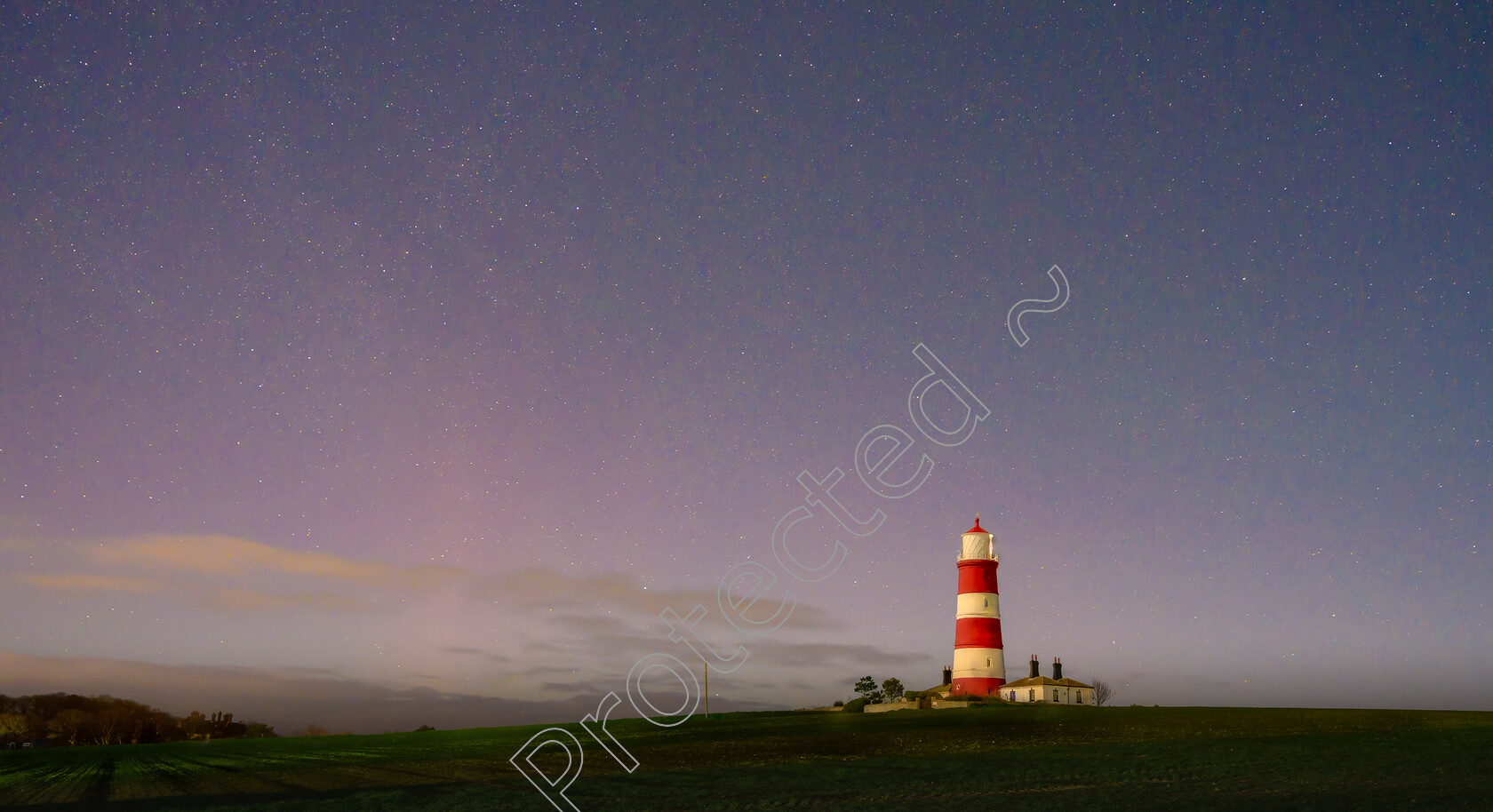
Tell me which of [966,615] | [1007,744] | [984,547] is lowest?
[1007,744]

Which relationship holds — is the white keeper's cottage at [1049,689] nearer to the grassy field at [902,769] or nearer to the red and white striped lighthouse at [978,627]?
the red and white striped lighthouse at [978,627]

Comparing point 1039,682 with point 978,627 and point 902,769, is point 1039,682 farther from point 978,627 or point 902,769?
point 902,769

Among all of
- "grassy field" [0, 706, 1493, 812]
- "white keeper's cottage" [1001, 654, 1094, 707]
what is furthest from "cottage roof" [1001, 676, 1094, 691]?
"grassy field" [0, 706, 1493, 812]

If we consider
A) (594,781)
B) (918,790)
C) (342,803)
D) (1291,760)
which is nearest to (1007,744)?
(1291,760)

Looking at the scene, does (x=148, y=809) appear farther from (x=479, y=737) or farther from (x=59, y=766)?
(x=479, y=737)

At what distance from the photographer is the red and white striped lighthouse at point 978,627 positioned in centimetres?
6719

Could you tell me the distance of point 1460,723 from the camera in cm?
3856

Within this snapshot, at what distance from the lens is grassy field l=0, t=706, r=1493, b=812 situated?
23.3m

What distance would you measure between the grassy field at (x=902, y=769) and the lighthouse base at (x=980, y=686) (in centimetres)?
1489

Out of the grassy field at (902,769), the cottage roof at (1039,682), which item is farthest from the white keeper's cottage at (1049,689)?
the grassy field at (902,769)

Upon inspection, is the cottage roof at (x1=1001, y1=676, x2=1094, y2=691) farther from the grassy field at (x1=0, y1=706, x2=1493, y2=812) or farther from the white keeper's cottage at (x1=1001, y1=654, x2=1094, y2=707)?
the grassy field at (x1=0, y1=706, x2=1493, y2=812)

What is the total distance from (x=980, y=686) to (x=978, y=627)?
4.19 metres

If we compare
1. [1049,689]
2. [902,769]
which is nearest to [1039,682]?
[1049,689]

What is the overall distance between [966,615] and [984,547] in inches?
212
